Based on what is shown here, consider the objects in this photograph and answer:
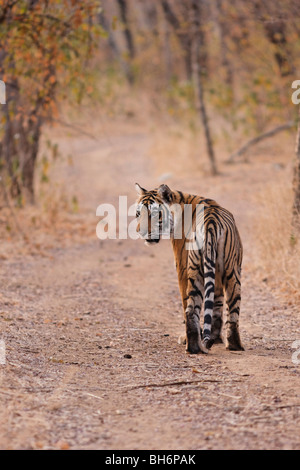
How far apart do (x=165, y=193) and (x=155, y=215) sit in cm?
19

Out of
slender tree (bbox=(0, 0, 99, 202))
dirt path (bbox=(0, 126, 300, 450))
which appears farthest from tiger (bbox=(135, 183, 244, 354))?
slender tree (bbox=(0, 0, 99, 202))

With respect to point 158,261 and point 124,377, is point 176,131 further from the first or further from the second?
point 124,377

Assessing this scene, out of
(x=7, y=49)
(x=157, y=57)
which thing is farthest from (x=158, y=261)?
(x=157, y=57)

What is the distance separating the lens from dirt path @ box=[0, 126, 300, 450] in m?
3.72

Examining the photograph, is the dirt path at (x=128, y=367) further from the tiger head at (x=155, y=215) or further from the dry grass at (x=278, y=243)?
the tiger head at (x=155, y=215)

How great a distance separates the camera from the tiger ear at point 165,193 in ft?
17.3

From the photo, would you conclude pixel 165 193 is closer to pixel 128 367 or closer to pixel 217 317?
pixel 217 317

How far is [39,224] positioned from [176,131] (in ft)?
27.4

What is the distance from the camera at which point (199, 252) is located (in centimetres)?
515

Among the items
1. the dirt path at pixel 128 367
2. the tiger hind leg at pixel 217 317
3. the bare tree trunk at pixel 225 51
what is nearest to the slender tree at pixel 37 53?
the dirt path at pixel 128 367

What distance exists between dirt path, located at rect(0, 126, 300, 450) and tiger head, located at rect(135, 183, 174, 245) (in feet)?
2.98

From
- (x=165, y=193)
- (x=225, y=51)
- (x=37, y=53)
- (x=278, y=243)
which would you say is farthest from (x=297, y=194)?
(x=225, y=51)

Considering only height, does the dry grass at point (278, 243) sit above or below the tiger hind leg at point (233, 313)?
above
